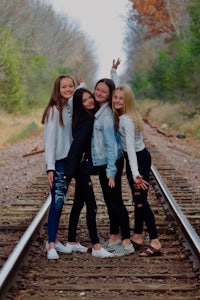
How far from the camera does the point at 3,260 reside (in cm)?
523

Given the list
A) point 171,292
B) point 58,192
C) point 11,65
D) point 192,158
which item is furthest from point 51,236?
point 11,65

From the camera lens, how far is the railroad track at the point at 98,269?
4.46 meters

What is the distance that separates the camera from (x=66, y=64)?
61156 millimetres

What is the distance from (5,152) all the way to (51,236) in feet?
39.8

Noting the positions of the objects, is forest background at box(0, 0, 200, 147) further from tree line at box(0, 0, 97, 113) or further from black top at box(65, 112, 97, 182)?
black top at box(65, 112, 97, 182)

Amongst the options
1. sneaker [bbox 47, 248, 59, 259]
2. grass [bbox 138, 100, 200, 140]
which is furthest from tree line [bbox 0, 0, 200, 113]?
sneaker [bbox 47, 248, 59, 259]

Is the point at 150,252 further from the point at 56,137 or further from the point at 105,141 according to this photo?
the point at 56,137

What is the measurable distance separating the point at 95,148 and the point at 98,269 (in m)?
1.11

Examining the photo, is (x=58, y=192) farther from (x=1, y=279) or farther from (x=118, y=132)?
(x=1, y=279)

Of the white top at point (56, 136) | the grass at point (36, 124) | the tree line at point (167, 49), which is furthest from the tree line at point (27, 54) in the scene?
the white top at point (56, 136)

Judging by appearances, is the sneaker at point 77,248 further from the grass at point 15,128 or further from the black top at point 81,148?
the grass at point 15,128

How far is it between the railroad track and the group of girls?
0.18m

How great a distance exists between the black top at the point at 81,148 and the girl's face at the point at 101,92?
20 cm

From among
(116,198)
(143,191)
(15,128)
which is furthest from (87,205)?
(15,128)
